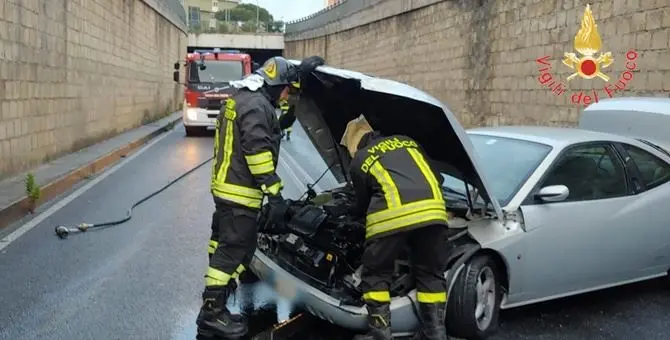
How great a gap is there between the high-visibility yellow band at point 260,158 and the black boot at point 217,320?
83cm

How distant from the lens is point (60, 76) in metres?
12.6

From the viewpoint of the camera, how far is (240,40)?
53.8 metres

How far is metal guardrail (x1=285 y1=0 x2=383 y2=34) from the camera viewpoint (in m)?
30.2

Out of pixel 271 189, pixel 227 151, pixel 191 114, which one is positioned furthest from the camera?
pixel 191 114

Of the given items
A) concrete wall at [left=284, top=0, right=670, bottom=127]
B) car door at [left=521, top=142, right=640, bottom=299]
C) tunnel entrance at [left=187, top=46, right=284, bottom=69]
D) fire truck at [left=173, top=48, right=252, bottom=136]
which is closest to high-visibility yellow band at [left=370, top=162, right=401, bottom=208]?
car door at [left=521, top=142, right=640, bottom=299]

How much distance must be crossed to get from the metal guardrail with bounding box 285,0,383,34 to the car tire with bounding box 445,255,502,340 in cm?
2316

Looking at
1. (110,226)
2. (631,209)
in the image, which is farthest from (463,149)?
(110,226)

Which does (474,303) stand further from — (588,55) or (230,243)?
(588,55)

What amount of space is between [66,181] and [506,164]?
7.59 metres

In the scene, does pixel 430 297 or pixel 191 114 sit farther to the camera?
pixel 191 114

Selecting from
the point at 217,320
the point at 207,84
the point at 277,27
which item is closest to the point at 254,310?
the point at 217,320

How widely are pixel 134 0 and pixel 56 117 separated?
34.3ft

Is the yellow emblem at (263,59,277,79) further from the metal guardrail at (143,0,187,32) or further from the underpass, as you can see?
the underpass

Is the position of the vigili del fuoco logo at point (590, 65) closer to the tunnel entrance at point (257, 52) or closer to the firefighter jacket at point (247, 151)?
the firefighter jacket at point (247, 151)
